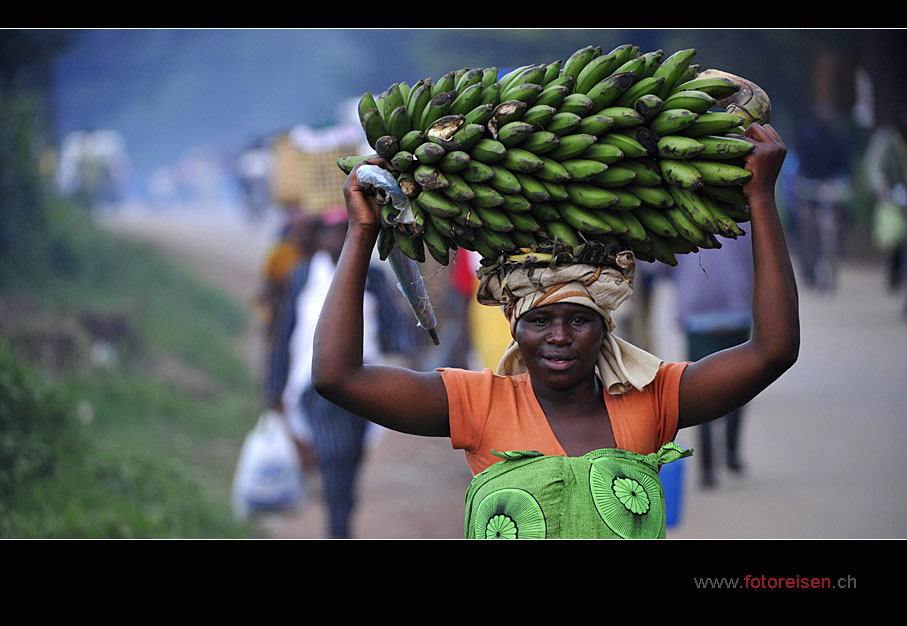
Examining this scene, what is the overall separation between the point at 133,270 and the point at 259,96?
2.95 metres

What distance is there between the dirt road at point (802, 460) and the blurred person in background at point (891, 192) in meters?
0.45

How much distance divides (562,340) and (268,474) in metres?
5.03

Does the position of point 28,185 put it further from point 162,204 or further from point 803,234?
point 803,234

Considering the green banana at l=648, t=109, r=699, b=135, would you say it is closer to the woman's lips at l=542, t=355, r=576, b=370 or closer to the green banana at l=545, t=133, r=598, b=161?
the green banana at l=545, t=133, r=598, b=161

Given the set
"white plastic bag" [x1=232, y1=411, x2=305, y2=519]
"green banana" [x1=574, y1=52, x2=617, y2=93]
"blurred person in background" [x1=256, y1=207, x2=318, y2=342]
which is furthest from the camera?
"blurred person in background" [x1=256, y1=207, x2=318, y2=342]

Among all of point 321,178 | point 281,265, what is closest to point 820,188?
point 281,265

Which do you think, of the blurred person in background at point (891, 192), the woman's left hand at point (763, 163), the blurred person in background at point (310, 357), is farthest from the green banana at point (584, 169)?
the blurred person in background at point (891, 192)

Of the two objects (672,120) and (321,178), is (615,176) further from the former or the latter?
(321,178)

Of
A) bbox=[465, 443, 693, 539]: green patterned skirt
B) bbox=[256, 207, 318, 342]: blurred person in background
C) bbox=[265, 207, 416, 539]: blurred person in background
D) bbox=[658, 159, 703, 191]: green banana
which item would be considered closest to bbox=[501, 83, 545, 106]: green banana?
bbox=[658, 159, 703, 191]: green banana

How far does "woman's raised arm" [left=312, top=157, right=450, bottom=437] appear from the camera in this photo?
223 centimetres

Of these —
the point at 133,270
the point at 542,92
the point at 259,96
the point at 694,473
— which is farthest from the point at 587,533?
the point at 259,96

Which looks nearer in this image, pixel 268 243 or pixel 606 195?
pixel 606 195

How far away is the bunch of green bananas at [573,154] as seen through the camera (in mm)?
2107

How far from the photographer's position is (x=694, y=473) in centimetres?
726
